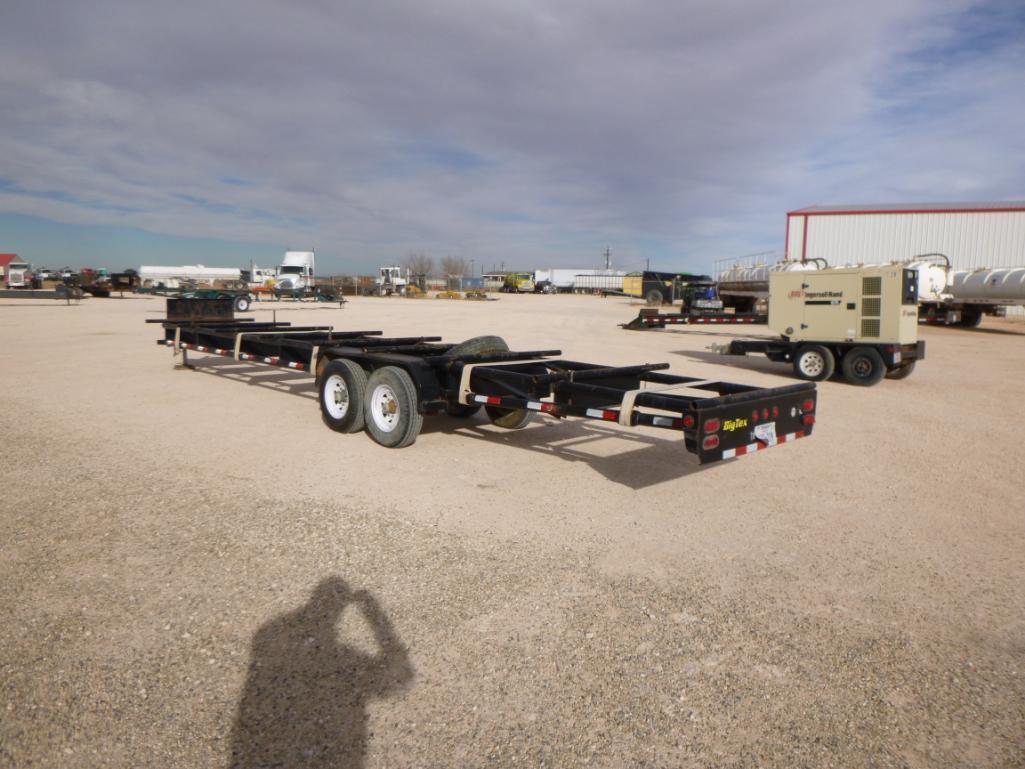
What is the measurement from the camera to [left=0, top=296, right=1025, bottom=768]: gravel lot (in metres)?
2.73

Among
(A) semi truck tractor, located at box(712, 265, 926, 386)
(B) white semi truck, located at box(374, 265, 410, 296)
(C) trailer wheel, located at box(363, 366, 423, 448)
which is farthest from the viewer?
(B) white semi truck, located at box(374, 265, 410, 296)

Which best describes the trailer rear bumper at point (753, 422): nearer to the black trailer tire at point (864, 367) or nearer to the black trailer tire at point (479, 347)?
the black trailer tire at point (479, 347)

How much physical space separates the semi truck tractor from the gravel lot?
4.58 m

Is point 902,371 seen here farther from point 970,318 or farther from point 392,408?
point 970,318

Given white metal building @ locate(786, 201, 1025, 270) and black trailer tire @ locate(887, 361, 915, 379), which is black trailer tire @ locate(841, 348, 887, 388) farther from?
white metal building @ locate(786, 201, 1025, 270)

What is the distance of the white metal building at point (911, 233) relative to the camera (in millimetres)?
32281

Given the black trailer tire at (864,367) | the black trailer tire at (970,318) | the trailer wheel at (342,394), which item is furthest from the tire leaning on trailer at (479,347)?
the black trailer tire at (970,318)

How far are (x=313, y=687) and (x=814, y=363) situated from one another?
38.5 feet

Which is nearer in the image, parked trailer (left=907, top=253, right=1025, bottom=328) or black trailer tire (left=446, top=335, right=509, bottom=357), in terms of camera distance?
black trailer tire (left=446, top=335, right=509, bottom=357)

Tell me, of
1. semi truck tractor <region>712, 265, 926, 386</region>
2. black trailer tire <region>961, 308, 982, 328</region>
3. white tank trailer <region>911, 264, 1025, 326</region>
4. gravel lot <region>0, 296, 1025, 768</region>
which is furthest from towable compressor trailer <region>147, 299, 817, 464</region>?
black trailer tire <region>961, 308, 982, 328</region>

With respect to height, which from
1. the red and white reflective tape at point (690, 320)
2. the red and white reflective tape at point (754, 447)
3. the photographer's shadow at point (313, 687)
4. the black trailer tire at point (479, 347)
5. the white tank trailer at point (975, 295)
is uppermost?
the white tank trailer at point (975, 295)

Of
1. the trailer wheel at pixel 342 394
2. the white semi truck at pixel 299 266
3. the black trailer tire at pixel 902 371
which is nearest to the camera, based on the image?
the trailer wheel at pixel 342 394

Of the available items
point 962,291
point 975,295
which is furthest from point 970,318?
point 975,295

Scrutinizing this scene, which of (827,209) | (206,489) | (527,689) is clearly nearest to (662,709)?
(527,689)
